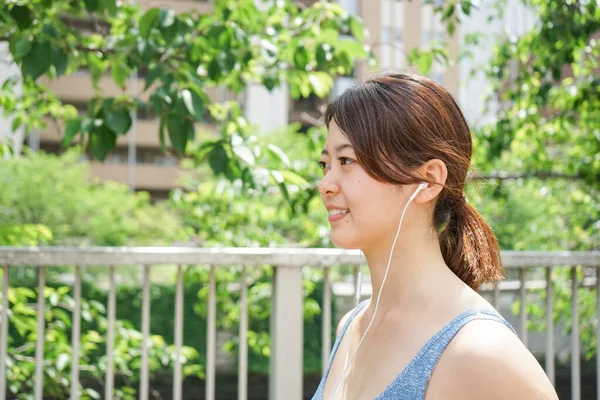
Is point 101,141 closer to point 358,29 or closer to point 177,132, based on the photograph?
point 177,132

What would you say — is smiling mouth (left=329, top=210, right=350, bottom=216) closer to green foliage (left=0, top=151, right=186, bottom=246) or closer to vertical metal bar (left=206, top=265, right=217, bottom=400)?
vertical metal bar (left=206, top=265, right=217, bottom=400)

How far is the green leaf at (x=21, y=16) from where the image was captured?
8.07 ft

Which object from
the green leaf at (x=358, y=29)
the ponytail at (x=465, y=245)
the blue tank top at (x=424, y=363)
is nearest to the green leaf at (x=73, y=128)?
the green leaf at (x=358, y=29)

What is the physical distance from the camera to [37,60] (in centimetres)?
241

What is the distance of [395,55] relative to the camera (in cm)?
3089

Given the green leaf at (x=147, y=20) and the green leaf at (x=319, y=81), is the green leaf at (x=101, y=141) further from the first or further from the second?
the green leaf at (x=319, y=81)

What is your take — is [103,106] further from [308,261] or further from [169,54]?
[308,261]

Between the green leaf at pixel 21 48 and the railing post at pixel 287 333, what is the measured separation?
1161 mm

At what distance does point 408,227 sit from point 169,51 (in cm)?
188

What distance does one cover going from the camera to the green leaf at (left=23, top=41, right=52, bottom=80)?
2.41m

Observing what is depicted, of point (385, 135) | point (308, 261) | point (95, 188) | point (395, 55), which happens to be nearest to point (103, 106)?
point (308, 261)

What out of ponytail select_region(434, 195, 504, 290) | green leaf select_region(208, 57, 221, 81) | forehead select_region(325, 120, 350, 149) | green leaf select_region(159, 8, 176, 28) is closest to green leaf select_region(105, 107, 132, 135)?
green leaf select_region(159, 8, 176, 28)

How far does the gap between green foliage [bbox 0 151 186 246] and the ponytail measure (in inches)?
750

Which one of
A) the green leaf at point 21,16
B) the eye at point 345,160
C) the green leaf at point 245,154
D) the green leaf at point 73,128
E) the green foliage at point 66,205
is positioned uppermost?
the green leaf at point 21,16
